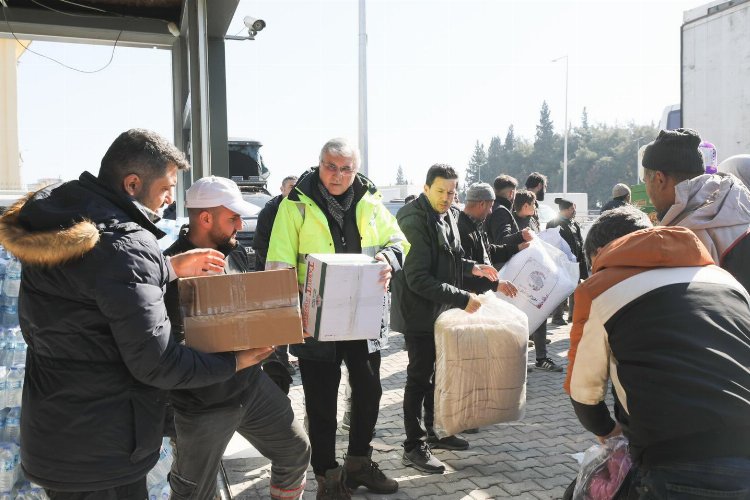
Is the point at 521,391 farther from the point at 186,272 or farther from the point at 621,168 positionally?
the point at 621,168

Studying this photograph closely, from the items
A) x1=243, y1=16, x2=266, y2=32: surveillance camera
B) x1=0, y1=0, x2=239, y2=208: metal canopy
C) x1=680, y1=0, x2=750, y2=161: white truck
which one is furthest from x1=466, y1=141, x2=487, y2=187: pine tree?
x1=0, y1=0, x2=239, y2=208: metal canopy

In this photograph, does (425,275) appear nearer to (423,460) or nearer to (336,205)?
(336,205)

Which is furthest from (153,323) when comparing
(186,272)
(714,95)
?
(714,95)

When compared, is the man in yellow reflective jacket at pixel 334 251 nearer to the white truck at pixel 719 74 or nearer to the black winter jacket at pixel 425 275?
the black winter jacket at pixel 425 275

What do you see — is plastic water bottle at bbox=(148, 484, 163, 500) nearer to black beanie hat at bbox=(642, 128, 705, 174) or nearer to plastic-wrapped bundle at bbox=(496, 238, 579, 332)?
black beanie hat at bbox=(642, 128, 705, 174)

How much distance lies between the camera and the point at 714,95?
8.71m

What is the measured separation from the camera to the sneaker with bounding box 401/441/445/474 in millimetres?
4211

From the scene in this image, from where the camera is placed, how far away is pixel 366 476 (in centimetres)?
385

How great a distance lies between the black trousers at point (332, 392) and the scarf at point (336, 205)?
2.20ft

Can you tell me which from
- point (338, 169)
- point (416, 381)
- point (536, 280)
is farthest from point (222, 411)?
point (536, 280)

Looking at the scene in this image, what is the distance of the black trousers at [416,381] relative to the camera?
4316mm

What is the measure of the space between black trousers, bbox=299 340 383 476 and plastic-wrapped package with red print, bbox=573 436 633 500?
1.55 meters

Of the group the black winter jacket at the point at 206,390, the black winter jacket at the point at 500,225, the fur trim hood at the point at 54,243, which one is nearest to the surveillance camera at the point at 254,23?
the black winter jacket at the point at 500,225

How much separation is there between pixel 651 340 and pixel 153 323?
4.95ft
